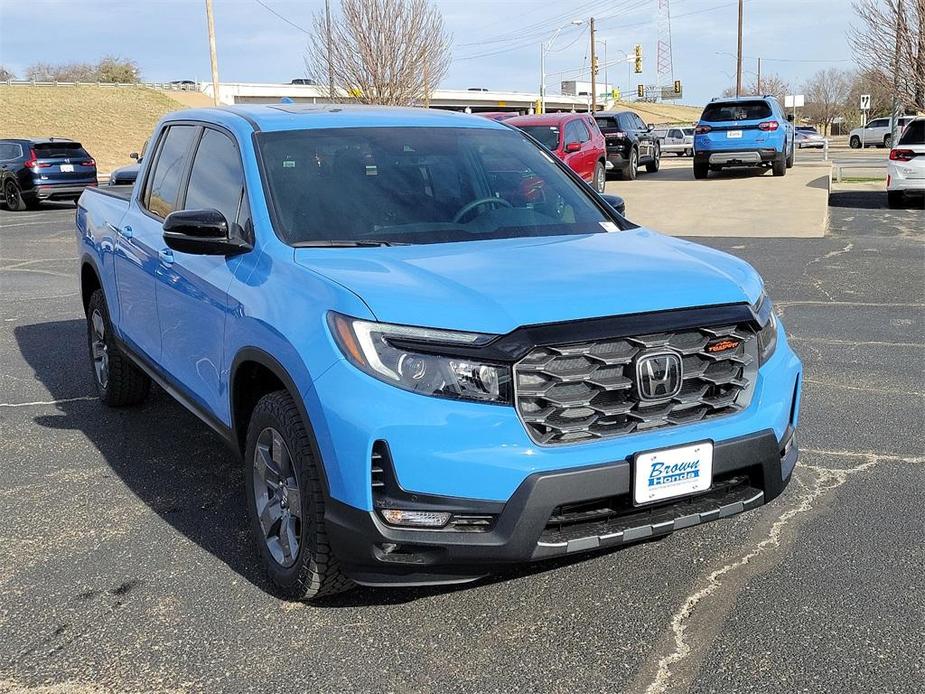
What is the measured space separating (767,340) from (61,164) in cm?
2178

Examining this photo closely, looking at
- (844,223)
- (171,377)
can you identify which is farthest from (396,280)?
(844,223)

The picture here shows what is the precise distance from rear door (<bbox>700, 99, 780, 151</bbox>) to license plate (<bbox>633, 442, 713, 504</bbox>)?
19.5 meters

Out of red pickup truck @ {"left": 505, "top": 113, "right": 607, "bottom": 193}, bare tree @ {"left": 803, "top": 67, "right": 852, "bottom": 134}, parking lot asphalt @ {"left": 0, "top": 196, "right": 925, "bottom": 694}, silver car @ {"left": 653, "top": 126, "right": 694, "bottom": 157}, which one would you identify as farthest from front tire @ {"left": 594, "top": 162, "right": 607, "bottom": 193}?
bare tree @ {"left": 803, "top": 67, "right": 852, "bottom": 134}

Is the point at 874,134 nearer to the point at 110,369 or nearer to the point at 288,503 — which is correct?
the point at 110,369

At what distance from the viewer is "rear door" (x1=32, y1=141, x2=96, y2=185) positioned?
71.4 ft

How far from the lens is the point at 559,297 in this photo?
117 inches

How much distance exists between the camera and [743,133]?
21.2 m

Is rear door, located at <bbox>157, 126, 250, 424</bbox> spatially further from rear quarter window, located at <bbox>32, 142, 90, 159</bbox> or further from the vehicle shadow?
rear quarter window, located at <bbox>32, 142, 90, 159</bbox>

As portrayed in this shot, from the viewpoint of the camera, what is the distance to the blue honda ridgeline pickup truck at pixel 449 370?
2.80m

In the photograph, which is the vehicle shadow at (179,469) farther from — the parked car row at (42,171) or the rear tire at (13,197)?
the rear tire at (13,197)

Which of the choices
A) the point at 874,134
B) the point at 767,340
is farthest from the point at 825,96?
the point at 767,340

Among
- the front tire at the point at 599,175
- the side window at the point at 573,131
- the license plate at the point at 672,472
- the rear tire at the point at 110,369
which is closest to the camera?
the license plate at the point at 672,472

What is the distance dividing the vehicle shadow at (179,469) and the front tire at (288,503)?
169 mm

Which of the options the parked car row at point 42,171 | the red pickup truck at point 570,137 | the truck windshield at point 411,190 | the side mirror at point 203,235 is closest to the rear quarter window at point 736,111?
the red pickup truck at point 570,137
